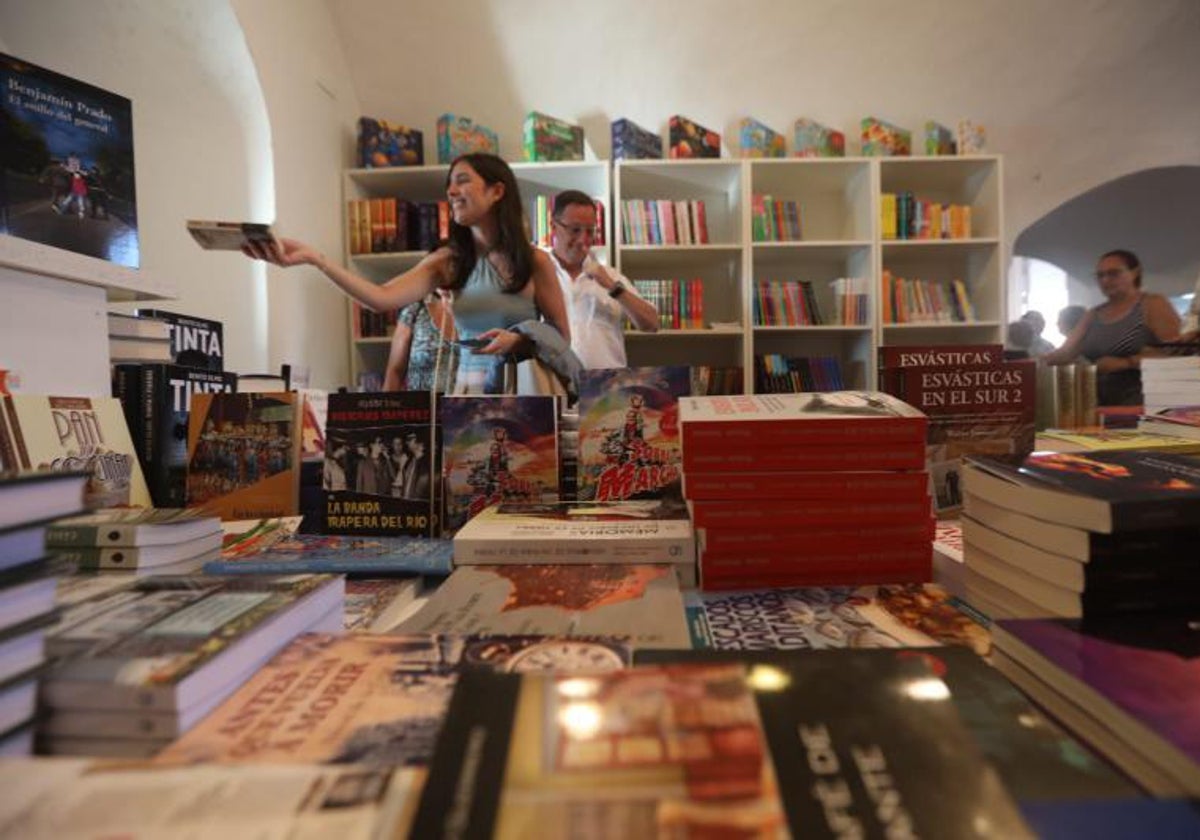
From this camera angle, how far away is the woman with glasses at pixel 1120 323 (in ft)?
9.72

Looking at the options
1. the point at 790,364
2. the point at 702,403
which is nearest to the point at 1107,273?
the point at 790,364

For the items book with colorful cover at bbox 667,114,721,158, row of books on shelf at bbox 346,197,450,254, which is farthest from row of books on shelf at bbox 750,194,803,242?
row of books on shelf at bbox 346,197,450,254

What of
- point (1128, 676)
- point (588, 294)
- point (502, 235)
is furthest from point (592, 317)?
point (1128, 676)

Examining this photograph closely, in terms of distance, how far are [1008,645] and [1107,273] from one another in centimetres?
345

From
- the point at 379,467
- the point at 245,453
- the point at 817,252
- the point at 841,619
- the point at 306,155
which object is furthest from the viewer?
the point at 817,252

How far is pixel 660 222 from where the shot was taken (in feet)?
11.2

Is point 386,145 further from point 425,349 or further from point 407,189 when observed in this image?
point 425,349

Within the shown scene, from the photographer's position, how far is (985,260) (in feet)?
11.5

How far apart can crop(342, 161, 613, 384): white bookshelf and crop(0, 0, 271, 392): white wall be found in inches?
28.0

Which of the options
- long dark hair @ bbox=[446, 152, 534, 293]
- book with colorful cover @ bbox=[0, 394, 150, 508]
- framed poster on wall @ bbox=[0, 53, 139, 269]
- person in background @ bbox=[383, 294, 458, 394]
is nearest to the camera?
book with colorful cover @ bbox=[0, 394, 150, 508]

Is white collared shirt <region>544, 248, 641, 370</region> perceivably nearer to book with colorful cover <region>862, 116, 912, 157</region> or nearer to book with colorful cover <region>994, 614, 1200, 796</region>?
book with colorful cover <region>862, 116, 912, 157</region>

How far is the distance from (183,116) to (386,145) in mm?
1087

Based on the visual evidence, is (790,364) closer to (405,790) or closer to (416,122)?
(416,122)

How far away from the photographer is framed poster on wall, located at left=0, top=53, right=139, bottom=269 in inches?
45.0
